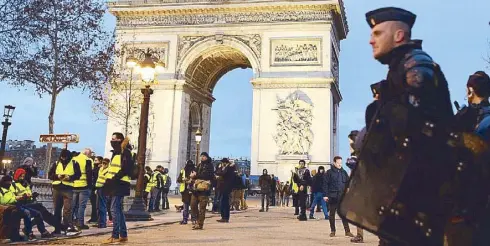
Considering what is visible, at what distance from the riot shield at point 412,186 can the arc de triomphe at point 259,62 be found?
2312 centimetres

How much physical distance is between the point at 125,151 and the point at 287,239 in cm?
294

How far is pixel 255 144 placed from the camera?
85.7 ft

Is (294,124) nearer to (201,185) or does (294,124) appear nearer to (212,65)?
(212,65)

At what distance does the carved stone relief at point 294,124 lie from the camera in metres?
25.5

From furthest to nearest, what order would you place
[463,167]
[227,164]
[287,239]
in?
[227,164] < [287,239] < [463,167]

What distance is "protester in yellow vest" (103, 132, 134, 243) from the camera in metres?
7.00

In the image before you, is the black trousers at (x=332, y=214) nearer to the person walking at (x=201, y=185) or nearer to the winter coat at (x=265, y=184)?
the person walking at (x=201, y=185)

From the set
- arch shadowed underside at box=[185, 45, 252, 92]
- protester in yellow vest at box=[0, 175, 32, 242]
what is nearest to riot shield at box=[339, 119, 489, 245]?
protester in yellow vest at box=[0, 175, 32, 242]

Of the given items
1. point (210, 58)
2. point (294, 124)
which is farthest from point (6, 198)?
point (210, 58)

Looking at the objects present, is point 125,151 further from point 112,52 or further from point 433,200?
point 112,52

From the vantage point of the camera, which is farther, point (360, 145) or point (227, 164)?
point (227, 164)

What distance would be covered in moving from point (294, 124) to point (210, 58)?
7074 mm

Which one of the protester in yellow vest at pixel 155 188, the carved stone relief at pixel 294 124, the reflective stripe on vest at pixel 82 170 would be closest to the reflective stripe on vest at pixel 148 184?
the protester in yellow vest at pixel 155 188

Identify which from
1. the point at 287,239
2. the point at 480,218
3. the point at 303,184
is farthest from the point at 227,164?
the point at 480,218
